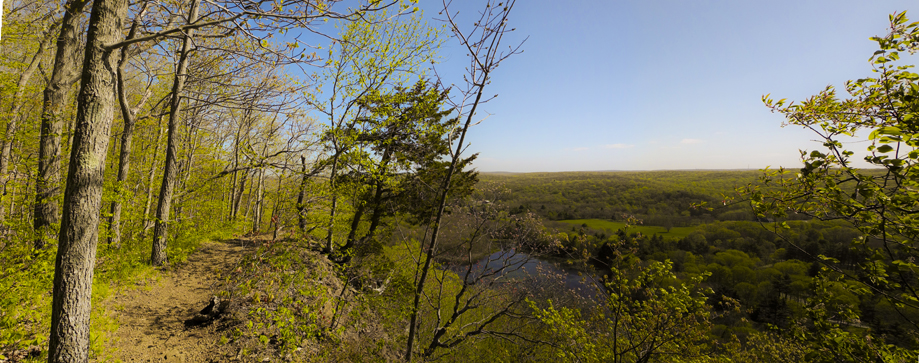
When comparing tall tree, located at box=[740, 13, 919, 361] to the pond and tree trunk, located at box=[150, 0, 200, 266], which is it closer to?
the pond

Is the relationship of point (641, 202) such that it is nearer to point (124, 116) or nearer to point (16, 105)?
point (124, 116)

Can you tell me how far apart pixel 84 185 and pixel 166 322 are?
3.86 meters

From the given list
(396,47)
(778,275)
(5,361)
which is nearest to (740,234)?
(778,275)

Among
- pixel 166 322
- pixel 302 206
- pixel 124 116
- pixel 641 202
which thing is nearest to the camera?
pixel 166 322

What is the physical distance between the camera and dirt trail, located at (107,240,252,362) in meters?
4.68

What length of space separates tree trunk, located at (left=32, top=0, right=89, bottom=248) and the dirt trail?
183 centimetres

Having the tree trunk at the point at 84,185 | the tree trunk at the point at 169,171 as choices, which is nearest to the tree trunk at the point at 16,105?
the tree trunk at the point at 169,171

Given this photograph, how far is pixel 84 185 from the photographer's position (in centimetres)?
295

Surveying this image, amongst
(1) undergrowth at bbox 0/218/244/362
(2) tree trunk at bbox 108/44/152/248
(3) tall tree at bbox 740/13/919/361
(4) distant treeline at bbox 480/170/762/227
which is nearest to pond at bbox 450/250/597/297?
(3) tall tree at bbox 740/13/919/361

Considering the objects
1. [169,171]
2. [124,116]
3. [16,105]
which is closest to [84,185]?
[124,116]

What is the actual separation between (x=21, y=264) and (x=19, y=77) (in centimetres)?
743

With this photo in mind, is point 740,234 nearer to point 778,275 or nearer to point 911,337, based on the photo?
point 778,275

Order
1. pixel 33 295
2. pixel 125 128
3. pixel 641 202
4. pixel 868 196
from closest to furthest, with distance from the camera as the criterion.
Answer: pixel 868 196 → pixel 33 295 → pixel 125 128 → pixel 641 202

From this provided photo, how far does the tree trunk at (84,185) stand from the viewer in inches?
114
